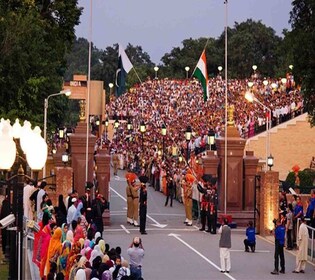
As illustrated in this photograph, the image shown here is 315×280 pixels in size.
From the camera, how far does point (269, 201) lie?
35.0 meters

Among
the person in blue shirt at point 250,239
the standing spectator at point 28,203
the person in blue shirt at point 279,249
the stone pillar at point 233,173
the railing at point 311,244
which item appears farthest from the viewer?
the stone pillar at point 233,173

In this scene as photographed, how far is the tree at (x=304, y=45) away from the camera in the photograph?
43188 millimetres

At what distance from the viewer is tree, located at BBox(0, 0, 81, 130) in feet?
147

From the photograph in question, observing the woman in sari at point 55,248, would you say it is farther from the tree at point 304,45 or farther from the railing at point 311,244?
the tree at point 304,45

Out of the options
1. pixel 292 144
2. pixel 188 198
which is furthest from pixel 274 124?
pixel 188 198

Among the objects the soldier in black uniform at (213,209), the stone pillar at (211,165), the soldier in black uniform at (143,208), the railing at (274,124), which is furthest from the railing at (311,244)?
the railing at (274,124)

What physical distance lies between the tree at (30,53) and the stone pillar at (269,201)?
13766 millimetres

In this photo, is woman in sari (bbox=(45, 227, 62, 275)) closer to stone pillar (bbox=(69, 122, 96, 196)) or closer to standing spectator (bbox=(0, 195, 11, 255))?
standing spectator (bbox=(0, 195, 11, 255))

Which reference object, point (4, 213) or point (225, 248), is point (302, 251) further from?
point (4, 213)

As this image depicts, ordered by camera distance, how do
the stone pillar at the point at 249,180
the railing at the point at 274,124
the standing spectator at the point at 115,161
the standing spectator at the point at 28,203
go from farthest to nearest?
the standing spectator at the point at 115,161
the railing at the point at 274,124
the stone pillar at the point at 249,180
the standing spectator at the point at 28,203

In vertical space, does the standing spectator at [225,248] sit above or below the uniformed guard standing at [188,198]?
below

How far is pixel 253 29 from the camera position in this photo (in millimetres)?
126375

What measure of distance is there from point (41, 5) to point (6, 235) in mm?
27197

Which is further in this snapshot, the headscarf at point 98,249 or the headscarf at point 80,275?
the headscarf at point 98,249
